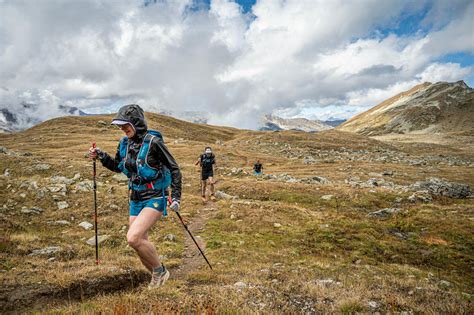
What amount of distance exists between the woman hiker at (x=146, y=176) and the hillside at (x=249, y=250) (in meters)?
0.81

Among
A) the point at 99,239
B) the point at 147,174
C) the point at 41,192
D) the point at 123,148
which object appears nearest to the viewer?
the point at 147,174

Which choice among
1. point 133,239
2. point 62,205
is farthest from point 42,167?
point 133,239

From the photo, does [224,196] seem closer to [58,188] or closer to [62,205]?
[62,205]

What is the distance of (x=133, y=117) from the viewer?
5859 millimetres

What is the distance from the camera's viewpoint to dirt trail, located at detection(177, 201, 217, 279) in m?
8.88

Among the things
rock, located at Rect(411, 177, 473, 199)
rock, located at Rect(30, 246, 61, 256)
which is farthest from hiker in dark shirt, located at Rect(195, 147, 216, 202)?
rock, located at Rect(411, 177, 473, 199)

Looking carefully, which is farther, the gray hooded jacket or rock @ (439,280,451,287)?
rock @ (439,280,451,287)

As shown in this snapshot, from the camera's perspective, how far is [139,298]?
5.00 m

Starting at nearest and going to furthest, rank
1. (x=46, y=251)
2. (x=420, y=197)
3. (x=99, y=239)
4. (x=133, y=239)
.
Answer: (x=133, y=239) → (x=46, y=251) → (x=99, y=239) → (x=420, y=197)

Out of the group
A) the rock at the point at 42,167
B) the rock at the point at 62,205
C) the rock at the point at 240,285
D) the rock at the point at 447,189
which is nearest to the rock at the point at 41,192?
the rock at the point at 62,205

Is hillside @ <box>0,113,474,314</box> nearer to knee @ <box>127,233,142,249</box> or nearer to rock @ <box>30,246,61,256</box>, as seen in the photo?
rock @ <box>30,246,61,256</box>

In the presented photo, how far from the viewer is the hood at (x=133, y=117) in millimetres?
5785

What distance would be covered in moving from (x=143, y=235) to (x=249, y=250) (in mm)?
6114

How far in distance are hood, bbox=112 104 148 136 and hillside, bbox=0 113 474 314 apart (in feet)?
10.6
